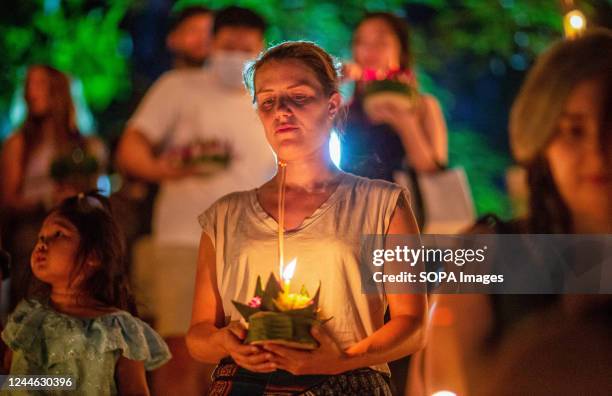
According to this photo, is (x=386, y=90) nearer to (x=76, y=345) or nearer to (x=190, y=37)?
(x=190, y=37)

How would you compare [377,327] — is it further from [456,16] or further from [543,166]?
[456,16]

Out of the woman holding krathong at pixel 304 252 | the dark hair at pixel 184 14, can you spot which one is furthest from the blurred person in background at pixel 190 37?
the woman holding krathong at pixel 304 252

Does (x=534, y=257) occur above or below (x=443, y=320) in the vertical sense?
above

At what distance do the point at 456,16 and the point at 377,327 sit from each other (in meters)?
1.49

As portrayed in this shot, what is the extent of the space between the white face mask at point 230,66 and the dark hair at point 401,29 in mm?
475

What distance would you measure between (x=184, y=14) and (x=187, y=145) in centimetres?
56

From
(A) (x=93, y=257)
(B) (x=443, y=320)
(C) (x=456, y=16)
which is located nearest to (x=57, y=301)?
(A) (x=93, y=257)

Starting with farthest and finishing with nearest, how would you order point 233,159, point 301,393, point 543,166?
point 233,159, point 543,166, point 301,393

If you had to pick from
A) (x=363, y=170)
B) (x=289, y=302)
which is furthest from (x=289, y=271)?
(x=363, y=170)

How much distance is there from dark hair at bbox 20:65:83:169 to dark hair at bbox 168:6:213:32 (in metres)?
0.48

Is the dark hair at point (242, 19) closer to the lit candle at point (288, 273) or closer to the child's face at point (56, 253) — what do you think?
the child's face at point (56, 253)

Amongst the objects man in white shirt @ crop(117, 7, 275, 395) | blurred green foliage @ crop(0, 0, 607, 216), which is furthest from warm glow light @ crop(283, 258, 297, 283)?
blurred green foliage @ crop(0, 0, 607, 216)

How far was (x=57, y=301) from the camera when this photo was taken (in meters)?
3.44

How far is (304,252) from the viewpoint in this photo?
3.09 metres
